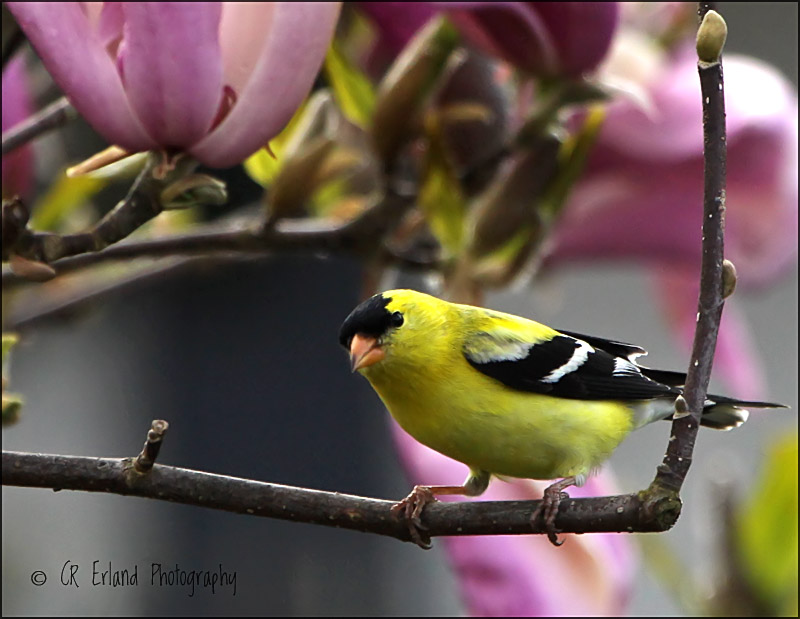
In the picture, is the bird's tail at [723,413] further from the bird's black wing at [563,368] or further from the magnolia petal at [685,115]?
the magnolia petal at [685,115]

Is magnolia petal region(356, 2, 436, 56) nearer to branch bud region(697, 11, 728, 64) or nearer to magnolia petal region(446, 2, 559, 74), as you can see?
magnolia petal region(446, 2, 559, 74)

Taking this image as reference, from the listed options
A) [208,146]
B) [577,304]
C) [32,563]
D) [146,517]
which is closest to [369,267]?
[208,146]

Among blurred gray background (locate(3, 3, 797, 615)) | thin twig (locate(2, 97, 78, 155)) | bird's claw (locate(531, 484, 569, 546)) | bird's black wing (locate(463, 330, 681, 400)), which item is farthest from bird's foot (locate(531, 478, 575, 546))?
blurred gray background (locate(3, 3, 797, 615))

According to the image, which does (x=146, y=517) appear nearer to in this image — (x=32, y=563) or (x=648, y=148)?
(x=32, y=563)

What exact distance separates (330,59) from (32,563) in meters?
0.54

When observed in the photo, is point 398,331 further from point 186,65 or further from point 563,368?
point 186,65

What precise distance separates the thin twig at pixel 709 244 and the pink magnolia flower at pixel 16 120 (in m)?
0.27

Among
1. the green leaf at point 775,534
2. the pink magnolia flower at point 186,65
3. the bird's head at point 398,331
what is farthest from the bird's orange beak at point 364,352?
the green leaf at point 775,534

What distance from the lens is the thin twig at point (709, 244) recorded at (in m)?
0.28

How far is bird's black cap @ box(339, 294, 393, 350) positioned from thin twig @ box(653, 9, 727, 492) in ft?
0.50

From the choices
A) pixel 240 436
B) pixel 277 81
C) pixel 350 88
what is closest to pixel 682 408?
pixel 277 81

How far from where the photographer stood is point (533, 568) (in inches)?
19.1

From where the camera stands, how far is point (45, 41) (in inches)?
13.6

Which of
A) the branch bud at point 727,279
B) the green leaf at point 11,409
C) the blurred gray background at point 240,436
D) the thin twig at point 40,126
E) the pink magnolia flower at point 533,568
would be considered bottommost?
the blurred gray background at point 240,436
